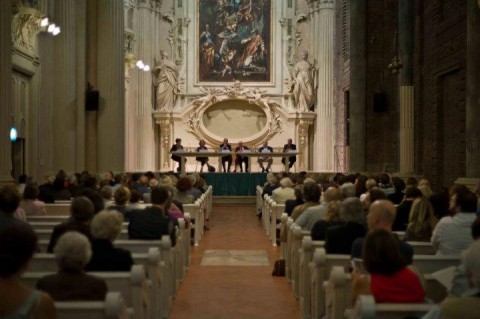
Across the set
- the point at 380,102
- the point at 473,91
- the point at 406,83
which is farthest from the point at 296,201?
the point at 380,102

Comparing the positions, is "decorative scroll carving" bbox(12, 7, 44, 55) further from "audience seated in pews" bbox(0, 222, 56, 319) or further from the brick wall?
"audience seated in pews" bbox(0, 222, 56, 319)

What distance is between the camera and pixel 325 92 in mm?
33031

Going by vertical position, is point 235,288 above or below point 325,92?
below

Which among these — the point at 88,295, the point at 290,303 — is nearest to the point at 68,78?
the point at 290,303

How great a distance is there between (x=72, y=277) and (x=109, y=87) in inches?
653

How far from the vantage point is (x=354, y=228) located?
Result: 24.1ft

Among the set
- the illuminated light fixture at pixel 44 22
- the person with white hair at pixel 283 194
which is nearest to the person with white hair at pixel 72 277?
the person with white hair at pixel 283 194

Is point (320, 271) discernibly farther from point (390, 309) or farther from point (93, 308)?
point (93, 308)

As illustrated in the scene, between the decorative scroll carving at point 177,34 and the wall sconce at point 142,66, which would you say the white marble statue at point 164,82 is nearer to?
the decorative scroll carving at point 177,34

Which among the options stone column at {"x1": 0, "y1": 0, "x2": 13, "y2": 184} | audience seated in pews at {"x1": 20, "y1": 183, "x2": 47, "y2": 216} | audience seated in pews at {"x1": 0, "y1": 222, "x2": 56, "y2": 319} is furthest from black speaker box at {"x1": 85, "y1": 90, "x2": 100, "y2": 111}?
audience seated in pews at {"x1": 0, "y1": 222, "x2": 56, "y2": 319}

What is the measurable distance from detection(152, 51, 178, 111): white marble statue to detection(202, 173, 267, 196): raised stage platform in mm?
8236

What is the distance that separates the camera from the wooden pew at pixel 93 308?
168 inches

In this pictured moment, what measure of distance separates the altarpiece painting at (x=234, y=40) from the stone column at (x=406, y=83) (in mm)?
13458

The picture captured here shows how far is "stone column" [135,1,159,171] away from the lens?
32312mm
